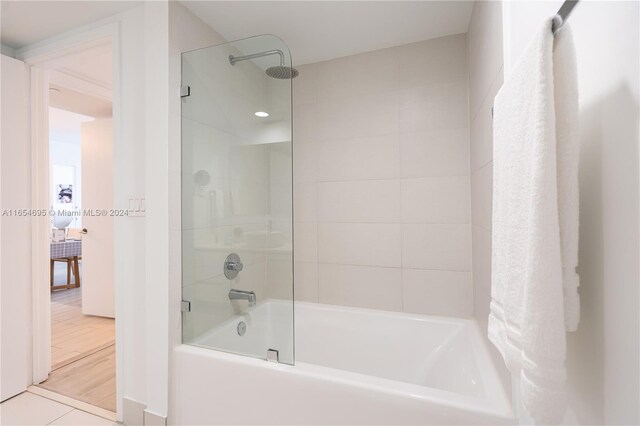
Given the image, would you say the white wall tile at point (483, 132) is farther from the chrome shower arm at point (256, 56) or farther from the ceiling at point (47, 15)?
the ceiling at point (47, 15)

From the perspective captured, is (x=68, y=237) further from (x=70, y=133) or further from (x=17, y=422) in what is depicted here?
(x=17, y=422)

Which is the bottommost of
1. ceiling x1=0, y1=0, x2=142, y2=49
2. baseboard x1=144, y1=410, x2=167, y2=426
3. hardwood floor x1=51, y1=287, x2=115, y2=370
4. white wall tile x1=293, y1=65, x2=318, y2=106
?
hardwood floor x1=51, y1=287, x2=115, y2=370

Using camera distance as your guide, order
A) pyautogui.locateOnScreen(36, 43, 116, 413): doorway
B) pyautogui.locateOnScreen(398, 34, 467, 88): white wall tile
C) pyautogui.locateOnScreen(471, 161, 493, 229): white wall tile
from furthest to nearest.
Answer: pyautogui.locateOnScreen(36, 43, 116, 413): doorway
pyautogui.locateOnScreen(398, 34, 467, 88): white wall tile
pyautogui.locateOnScreen(471, 161, 493, 229): white wall tile

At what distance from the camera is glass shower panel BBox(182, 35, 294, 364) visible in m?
1.69

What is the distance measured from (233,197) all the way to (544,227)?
153cm

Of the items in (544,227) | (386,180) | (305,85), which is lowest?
(544,227)

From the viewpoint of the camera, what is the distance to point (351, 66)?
2246 millimetres

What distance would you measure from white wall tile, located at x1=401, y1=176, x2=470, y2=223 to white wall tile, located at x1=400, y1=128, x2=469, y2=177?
0.05m

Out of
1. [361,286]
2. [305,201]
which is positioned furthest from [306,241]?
[361,286]

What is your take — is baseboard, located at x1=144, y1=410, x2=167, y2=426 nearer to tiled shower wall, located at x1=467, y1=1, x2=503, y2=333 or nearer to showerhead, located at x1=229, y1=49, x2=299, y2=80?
tiled shower wall, located at x1=467, y1=1, x2=503, y2=333

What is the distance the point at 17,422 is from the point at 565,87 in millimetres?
2938

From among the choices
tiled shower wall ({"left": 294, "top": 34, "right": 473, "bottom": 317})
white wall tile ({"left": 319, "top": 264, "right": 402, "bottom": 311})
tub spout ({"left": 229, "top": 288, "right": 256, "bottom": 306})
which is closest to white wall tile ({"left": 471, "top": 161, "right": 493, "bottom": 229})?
tiled shower wall ({"left": 294, "top": 34, "right": 473, "bottom": 317})

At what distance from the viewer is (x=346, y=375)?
4.44 feet

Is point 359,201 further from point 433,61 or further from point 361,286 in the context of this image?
point 433,61
